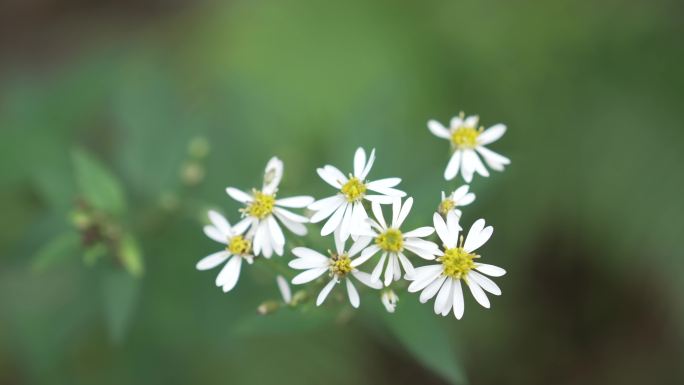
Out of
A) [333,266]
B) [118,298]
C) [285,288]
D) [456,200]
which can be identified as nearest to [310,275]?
[333,266]

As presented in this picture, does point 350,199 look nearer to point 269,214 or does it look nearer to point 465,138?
point 269,214

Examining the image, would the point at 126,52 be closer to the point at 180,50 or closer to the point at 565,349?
the point at 180,50

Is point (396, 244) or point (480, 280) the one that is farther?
point (480, 280)

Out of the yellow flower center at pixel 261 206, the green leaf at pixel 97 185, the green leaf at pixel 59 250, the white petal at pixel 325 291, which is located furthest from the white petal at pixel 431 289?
the green leaf at pixel 59 250

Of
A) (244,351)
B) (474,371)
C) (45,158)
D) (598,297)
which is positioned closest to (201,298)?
(244,351)

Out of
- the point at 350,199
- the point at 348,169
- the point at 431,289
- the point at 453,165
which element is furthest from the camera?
the point at 348,169

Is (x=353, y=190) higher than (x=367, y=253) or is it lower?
higher

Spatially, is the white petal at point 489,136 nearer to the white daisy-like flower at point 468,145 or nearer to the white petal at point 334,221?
the white daisy-like flower at point 468,145
